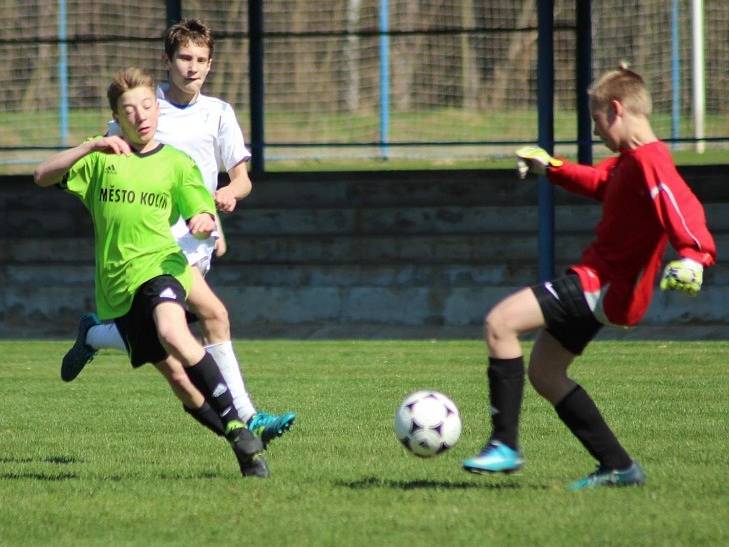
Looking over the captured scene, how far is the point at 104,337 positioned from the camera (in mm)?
6965

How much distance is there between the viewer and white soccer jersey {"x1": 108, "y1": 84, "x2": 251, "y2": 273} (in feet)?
22.5

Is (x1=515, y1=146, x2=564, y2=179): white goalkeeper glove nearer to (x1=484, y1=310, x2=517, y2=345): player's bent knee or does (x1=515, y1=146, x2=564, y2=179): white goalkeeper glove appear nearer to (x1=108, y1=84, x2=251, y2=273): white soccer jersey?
(x1=484, y1=310, x2=517, y2=345): player's bent knee

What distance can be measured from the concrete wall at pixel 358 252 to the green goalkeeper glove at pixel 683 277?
926cm

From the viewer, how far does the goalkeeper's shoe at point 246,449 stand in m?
5.71

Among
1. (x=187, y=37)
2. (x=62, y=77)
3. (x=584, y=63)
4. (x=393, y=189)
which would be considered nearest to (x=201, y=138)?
(x=187, y=37)

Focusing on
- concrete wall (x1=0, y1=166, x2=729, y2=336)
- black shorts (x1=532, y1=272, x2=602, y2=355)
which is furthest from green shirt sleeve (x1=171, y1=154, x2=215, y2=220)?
concrete wall (x1=0, y1=166, x2=729, y2=336)

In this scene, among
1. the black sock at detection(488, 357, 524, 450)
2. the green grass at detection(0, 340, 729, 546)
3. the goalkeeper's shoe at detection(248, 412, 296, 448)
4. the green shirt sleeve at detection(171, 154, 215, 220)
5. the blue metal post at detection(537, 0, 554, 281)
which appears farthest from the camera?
the blue metal post at detection(537, 0, 554, 281)

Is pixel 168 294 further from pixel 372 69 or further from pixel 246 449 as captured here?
pixel 372 69

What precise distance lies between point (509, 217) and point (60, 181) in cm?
1052

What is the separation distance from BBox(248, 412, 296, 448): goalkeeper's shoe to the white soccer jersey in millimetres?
869

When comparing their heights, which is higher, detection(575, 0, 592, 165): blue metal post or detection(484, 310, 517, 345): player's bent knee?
detection(575, 0, 592, 165): blue metal post

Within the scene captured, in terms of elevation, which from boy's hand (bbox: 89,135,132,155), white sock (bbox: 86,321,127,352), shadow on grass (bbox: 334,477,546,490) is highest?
boy's hand (bbox: 89,135,132,155)

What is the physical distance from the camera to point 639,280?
17.1ft

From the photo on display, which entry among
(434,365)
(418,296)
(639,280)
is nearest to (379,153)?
(418,296)
